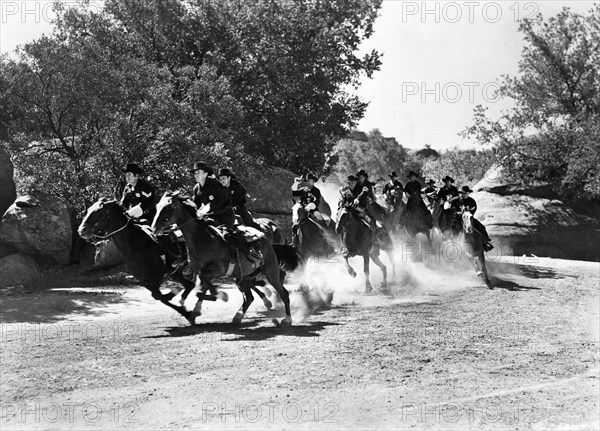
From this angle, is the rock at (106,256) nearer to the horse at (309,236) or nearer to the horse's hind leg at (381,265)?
the horse at (309,236)

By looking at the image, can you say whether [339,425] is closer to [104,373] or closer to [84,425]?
[84,425]

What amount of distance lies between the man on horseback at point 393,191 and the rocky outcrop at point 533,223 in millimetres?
11848

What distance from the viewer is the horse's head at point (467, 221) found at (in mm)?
23372

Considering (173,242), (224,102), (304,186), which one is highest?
(224,102)

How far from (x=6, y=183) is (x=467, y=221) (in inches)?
606

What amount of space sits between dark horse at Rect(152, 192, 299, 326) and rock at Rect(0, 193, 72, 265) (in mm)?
10807

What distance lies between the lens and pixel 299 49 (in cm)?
3688

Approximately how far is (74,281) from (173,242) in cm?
858

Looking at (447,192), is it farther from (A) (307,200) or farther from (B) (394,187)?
(A) (307,200)

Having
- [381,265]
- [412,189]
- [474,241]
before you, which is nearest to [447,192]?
[412,189]

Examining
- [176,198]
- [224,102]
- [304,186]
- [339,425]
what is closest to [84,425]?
[339,425]

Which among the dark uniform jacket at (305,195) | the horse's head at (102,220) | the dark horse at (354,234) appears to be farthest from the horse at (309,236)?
the horse's head at (102,220)

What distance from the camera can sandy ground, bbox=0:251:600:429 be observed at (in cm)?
954

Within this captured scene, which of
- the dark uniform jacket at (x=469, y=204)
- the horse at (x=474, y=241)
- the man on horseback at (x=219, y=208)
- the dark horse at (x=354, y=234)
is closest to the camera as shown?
the man on horseback at (x=219, y=208)
